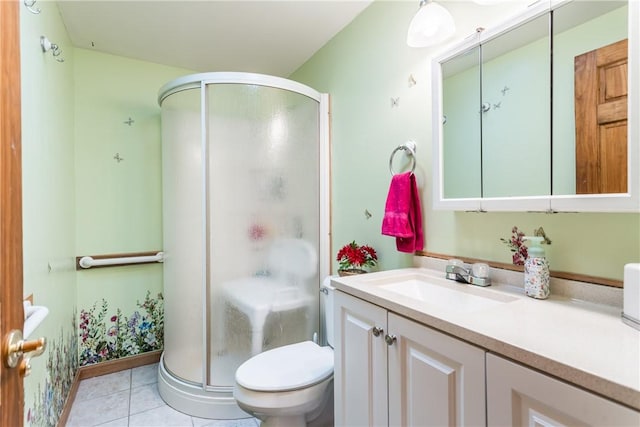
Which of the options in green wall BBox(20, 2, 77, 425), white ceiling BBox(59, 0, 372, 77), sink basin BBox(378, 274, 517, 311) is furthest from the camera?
white ceiling BBox(59, 0, 372, 77)

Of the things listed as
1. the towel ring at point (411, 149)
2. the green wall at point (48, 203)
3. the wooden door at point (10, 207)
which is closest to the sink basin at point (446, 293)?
the towel ring at point (411, 149)

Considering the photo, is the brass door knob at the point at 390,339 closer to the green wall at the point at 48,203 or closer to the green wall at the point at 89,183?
the green wall at the point at 48,203

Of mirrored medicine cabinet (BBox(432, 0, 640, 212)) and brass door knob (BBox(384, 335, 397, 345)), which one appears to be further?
brass door knob (BBox(384, 335, 397, 345))

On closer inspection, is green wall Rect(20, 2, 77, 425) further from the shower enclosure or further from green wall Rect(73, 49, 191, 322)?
the shower enclosure

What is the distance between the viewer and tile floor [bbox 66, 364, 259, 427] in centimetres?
177

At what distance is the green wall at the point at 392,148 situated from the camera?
961 millimetres

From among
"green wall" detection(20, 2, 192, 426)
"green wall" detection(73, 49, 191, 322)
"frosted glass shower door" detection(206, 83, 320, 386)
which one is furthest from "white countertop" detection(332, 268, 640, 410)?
"green wall" detection(73, 49, 191, 322)

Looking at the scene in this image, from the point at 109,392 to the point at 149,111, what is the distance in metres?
2.02

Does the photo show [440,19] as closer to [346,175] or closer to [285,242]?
[346,175]

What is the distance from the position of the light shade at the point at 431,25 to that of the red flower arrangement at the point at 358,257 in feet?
3.42

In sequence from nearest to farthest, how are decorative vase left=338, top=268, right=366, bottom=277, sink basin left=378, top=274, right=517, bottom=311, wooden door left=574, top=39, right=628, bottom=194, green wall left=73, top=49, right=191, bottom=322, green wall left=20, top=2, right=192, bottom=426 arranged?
1. wooden door left=574, top=39, right=628, bottom=194
2. sink basin left=378, top=274, right=517, bottom=311
3. green wall left=20, top=2, right=192, bottom=426
4. decorative vase left=338, top=268, right=366, bottom=277
5. green wall left=73, top=49, right=191, bottom=322

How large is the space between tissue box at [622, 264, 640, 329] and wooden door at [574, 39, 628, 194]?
0.22 m

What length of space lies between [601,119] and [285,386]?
147 centimetres

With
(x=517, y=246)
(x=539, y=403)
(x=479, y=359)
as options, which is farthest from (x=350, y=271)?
(x=539, y=403)
